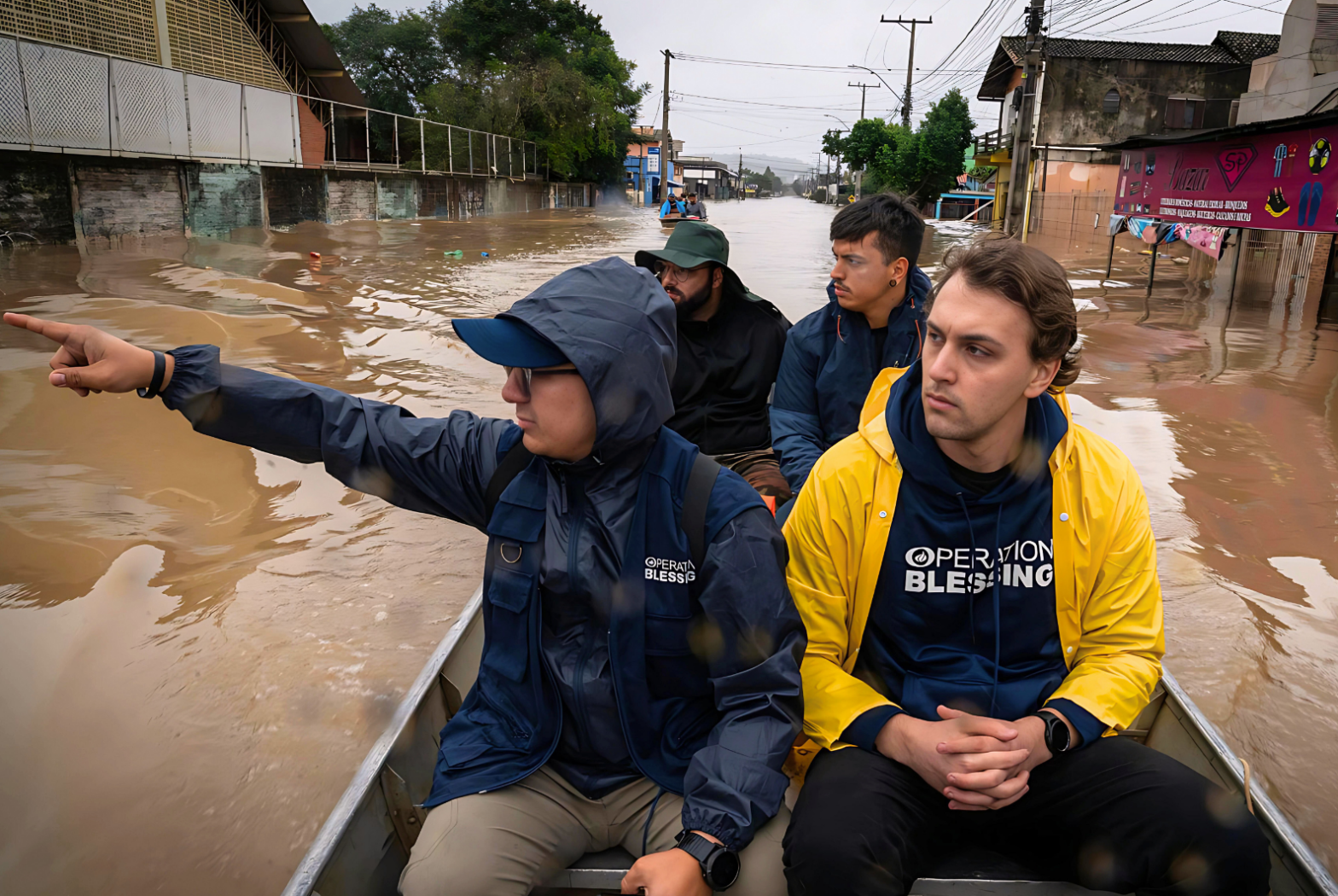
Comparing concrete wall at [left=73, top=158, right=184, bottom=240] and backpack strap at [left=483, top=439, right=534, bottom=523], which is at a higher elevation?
concrete wall at [left=73, top=158, right=184, bottom=240]

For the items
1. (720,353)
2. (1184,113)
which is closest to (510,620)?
(720,353)

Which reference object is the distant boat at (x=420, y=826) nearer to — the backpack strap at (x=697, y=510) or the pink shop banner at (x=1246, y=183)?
the backpack strap at (x=697, y=510)

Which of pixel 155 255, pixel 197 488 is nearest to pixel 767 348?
pixel 197 488

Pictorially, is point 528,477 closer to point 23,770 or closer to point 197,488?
point 23,770

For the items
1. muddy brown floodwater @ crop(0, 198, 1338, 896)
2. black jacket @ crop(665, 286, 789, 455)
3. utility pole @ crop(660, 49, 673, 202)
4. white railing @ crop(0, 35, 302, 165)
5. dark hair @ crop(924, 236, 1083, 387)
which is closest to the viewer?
dark hair @ crop(924, 236, 1083, 387)

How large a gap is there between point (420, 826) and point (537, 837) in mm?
501

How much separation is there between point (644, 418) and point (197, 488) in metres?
5.12

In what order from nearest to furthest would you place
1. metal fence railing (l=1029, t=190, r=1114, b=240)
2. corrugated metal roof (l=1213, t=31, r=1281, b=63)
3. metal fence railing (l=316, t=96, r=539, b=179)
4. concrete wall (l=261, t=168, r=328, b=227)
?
concrete wall (l=261, t=168, r=328, b=227) < metal fence railing (l=1029, t=190, r=1114, b=240) < metal fence railing (l=316, t=96, r=539, b=179) < corrugated metal roof (l=1213, t=31, r=1281, b=63)

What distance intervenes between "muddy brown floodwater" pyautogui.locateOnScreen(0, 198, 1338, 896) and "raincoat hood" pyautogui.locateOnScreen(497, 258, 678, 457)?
2048mm

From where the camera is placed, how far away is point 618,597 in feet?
6.39

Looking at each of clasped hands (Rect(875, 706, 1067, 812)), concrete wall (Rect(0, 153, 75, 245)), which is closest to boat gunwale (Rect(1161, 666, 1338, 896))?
clasped hands (Rect(875, 706, 1067, 812))

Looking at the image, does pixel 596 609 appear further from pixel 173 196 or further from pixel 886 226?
pixel 173 196

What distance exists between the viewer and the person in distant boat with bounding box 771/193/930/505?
3814mm

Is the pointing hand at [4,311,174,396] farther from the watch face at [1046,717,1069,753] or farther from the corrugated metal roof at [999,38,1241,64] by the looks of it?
the corrugated metal roof at [999,38,1241,64]
